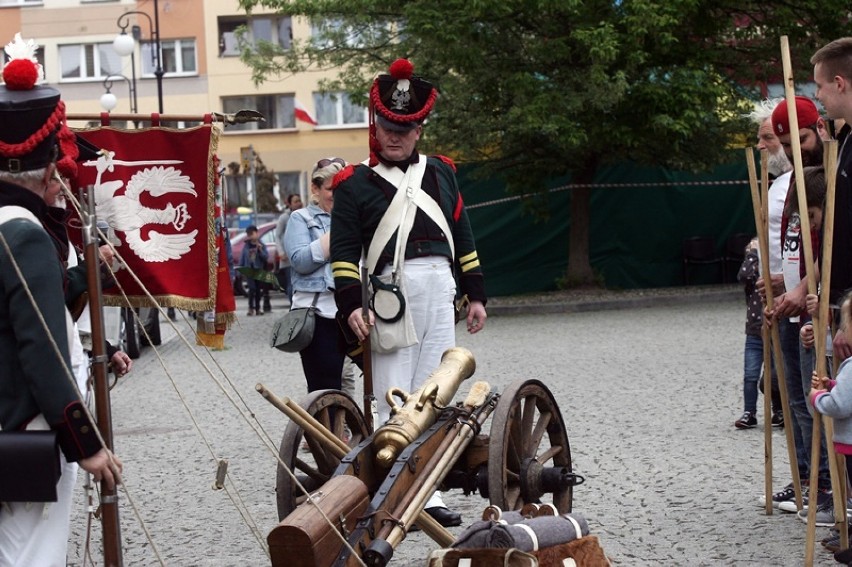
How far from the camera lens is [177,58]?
5194 cm

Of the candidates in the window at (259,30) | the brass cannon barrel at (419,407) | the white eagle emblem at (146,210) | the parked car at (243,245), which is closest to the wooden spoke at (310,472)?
the brass cannon barrel at (419,407)

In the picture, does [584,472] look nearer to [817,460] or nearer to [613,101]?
[817,460]

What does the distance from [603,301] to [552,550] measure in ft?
56.0

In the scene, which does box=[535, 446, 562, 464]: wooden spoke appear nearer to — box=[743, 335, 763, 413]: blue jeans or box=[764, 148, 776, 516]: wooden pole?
box=[764, 148, 776, 516]: wooden pole

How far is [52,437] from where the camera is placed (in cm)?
395

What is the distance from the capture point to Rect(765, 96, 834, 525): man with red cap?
6555 mm

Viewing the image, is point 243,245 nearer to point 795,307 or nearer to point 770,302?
point 770,302

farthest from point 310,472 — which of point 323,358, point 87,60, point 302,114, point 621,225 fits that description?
point 87,60

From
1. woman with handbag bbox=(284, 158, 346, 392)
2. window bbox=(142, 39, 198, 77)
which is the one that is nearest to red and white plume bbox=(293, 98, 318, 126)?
window bbox=(142, 39, 198, 77)

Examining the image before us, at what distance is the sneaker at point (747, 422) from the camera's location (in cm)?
934

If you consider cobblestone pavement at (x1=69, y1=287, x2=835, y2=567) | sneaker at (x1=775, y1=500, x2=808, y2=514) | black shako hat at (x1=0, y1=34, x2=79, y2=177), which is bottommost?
cobblestone pavement at (x1=69, y1=287, x2=835, y2=567)

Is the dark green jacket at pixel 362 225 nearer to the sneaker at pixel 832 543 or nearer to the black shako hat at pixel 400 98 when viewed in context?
the black shako hat at pixel 400 98

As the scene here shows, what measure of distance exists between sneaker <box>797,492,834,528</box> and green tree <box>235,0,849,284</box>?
13664mm

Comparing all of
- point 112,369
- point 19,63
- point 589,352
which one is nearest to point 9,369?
point 19,63
